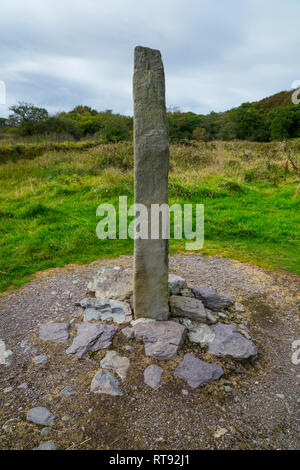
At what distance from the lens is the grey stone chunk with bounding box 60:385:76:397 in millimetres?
2508

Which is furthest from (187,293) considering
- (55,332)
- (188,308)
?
(55,332)

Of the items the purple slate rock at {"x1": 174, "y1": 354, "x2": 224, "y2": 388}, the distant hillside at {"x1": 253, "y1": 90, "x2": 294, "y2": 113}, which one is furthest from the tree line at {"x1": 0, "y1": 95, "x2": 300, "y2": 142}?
the purple slate rock at {"x1": 174, "y1": 354, "x2": 224, "y2": 388}

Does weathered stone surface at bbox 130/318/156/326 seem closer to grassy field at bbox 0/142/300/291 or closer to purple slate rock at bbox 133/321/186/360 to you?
purple slate rock at bbox 133/321/186/360

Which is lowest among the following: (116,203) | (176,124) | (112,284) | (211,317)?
(211,317)

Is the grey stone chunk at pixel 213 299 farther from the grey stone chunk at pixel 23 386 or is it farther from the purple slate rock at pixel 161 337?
the grey stone chunk at pixel 23 386

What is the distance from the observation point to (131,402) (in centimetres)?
244

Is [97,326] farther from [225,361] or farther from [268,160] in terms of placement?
[268,160]

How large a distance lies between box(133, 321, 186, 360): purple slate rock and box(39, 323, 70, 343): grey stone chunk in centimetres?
83

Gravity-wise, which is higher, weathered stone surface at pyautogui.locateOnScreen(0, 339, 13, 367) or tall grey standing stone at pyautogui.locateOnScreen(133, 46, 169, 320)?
tall grey standing stone at pyautogui.locateOnScreen(133, 46, 169, 320)

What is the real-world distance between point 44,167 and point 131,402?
13.3m

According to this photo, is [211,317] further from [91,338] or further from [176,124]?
[176,124]

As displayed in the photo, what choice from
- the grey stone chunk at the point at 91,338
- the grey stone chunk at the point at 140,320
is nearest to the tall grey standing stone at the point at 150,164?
the grey stone chunk at the point at 140,320

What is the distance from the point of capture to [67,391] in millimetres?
2539

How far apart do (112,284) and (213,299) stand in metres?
1.43
